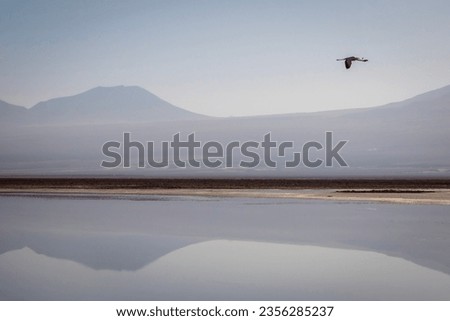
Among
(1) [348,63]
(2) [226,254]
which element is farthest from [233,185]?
(2) [226,254]

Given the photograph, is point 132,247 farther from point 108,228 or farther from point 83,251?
point 108,228

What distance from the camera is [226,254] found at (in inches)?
443

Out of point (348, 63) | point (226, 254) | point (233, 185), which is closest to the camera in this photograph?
point (226, 254)

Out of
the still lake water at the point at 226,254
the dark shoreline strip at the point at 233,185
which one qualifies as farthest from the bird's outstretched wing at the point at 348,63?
the dark shoreline strip at the point at 233,185

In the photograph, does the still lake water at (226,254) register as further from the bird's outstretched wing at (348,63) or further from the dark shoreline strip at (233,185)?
the dark shoreline strip at (233,185)

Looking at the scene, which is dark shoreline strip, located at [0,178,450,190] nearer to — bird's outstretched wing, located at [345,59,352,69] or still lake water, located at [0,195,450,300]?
still lake water, located at [0,195,450,300]

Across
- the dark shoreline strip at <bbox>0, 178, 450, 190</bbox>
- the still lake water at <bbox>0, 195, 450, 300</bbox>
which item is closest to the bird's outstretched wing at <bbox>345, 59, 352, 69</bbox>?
the still lake water at <bbox>0, 195, 450, 300</bbox>

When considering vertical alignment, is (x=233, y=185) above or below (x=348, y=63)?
below

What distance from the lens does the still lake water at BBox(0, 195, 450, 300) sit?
8.78 m

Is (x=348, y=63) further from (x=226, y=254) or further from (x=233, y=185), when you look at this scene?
(x=233, y=185)

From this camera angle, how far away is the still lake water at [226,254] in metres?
8.78

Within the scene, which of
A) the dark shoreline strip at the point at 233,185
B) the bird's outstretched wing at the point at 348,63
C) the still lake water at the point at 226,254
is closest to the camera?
the still lake water at the point at 226,254

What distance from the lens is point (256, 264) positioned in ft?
34.1
